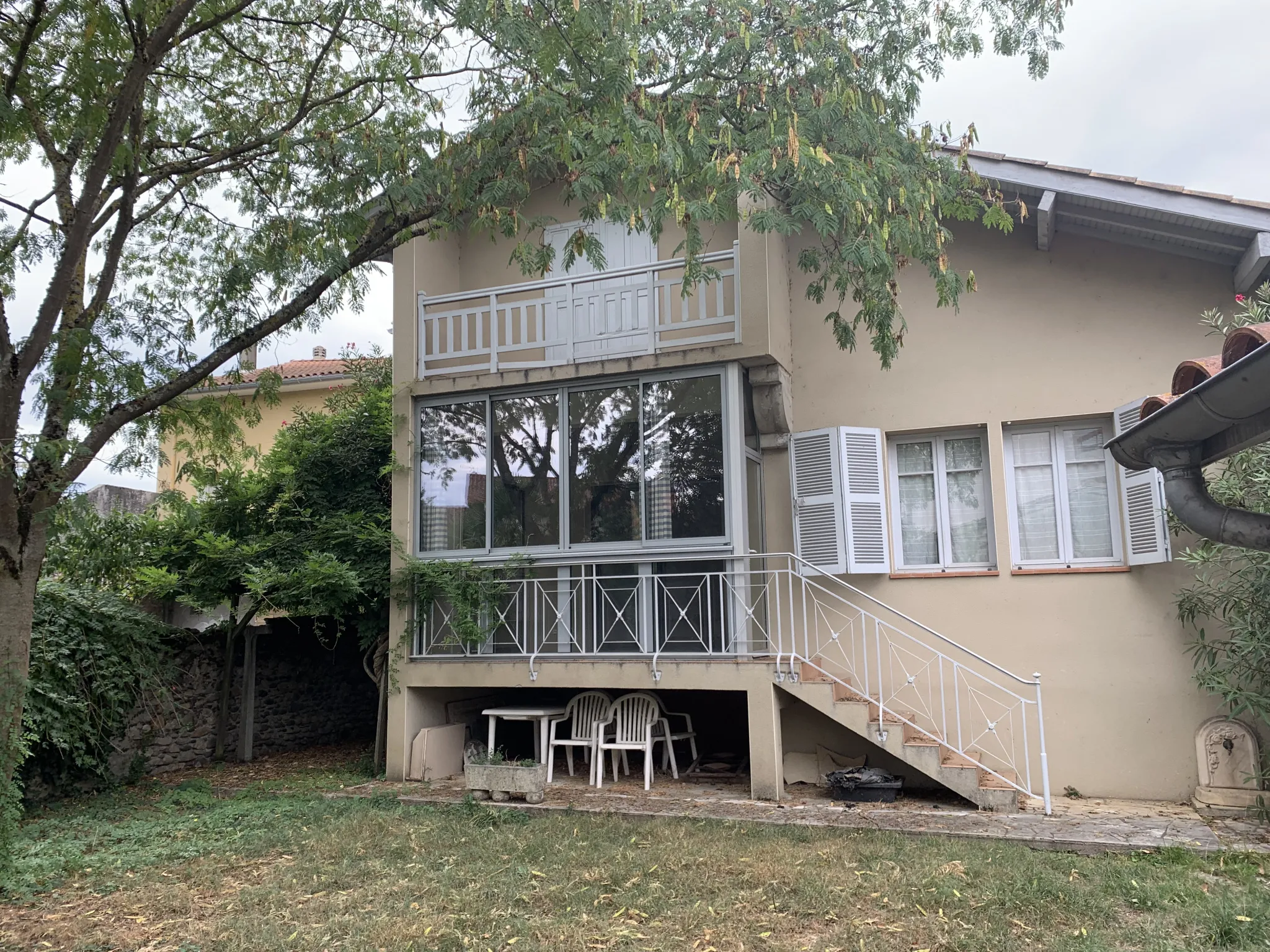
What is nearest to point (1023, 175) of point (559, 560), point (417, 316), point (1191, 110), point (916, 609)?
point (916, 609)

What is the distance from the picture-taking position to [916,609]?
8.71 meters

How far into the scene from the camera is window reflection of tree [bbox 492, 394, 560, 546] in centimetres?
936

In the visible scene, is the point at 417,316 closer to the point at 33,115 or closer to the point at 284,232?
the point at 284,232

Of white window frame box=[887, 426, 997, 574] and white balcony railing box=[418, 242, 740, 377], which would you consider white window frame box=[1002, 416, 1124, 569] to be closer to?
white window frame box=[887, 426, 997, 574]

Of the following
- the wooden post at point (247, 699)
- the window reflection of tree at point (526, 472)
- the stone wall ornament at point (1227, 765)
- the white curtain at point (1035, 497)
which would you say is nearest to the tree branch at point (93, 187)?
the window reflection of tree at point (526, 472)

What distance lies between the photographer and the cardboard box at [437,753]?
9.26 meters

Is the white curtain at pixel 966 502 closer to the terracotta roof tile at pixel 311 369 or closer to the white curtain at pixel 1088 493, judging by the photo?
the white curtain at pixel 1088 493

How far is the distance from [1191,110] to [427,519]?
12.6m

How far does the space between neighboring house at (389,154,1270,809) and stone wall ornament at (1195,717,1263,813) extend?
15 centimetres

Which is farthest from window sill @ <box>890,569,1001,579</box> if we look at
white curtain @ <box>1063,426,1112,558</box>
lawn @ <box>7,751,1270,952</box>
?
lawn @ <box>7,751,1270,952</box>

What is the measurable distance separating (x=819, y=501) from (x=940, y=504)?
1.18m

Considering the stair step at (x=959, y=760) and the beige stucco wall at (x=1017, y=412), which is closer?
the stair step at (x=959, y=760)

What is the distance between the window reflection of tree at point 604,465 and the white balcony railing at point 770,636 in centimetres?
43

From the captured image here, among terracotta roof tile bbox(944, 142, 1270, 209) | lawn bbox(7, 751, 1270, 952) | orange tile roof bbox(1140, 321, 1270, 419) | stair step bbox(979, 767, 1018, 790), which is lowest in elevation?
lawn bbox(7, 751, 1270, 952)
